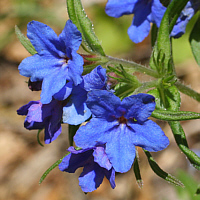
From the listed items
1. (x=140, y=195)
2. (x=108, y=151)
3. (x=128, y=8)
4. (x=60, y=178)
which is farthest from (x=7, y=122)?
(x=108, y=151)

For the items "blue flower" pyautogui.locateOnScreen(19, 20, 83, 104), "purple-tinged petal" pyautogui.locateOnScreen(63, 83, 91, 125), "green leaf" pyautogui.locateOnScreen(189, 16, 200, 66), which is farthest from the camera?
"green leaf" pyautogui.locateOnScreen(189, 16, 200, 66)

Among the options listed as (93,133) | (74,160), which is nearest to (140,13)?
(93,133)

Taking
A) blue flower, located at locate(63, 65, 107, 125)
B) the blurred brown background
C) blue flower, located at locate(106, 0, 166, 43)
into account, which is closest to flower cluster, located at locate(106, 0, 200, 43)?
blue flower, located at locate(106, 0, 166, 43)

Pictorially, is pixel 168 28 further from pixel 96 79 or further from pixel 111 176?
pixel 111 176

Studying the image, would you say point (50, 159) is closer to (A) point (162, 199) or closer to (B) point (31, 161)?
(B) point (31, 161)

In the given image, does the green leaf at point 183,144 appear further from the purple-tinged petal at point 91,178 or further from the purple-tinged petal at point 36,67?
the purple-tinged petal at point 36,67

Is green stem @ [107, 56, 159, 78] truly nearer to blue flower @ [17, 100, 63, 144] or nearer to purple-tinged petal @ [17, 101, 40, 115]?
blue flower @ [17, 100, 63, 144]
